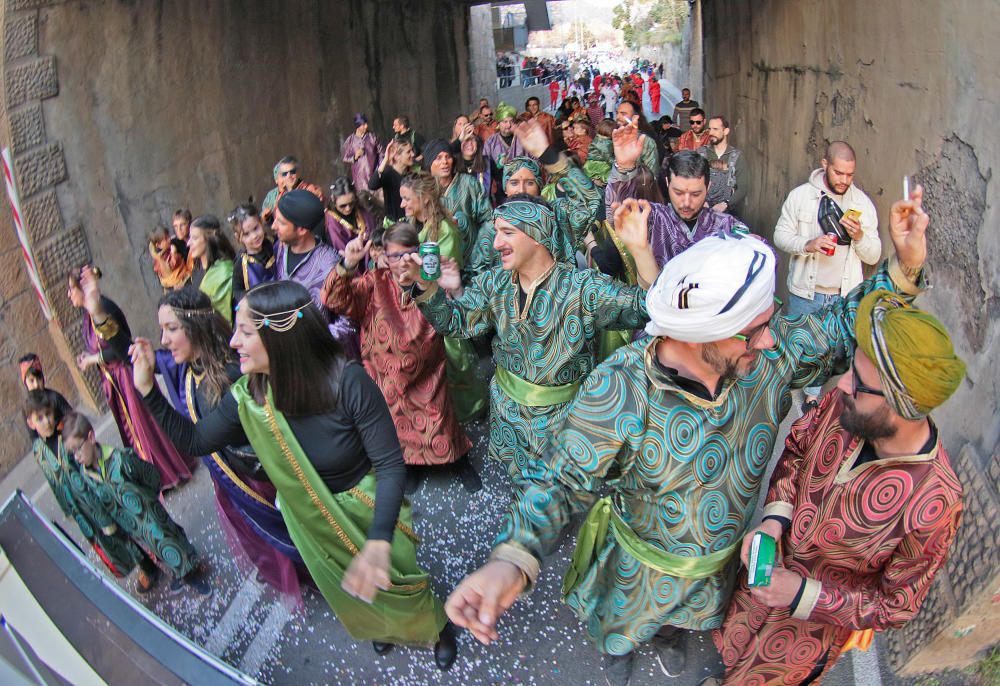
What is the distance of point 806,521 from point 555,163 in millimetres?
2803

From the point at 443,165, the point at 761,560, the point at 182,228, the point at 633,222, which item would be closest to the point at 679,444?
the point at 761,560

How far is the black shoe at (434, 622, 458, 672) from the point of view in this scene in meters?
3.01

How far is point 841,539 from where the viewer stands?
6.44ft

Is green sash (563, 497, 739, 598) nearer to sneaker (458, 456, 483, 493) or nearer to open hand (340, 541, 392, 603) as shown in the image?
open hand (340, 541, 392, 603)

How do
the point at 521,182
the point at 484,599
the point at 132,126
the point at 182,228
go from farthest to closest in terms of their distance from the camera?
the point at 132,126 → the point at 182,228 → the point at 521,182 → the point at 484,599

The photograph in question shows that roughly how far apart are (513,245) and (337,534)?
1.33m

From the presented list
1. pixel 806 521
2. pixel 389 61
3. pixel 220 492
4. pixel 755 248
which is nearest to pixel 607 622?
pixel 806 521

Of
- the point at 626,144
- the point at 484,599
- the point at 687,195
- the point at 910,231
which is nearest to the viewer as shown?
the point at 484,599

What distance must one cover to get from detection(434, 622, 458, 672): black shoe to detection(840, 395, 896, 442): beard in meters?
1.90

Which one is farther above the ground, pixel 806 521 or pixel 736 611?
pixel 806 521

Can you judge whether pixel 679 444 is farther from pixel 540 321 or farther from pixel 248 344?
pixel 248 344

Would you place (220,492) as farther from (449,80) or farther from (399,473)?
(449,80)

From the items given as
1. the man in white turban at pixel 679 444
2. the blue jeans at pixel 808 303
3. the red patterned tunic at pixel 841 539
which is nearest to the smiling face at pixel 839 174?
the blue jeans at pixel 808 303

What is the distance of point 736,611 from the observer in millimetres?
2367
